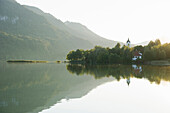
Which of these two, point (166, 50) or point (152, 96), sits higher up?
point (166, 50)

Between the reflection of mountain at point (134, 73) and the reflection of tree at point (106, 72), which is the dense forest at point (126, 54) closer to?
the reflection of mountain at point (134, 73)

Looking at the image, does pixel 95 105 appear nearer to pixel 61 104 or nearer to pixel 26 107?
pixel 61 104

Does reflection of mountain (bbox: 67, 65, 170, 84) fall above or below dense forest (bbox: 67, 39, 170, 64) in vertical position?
below

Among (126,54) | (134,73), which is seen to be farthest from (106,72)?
(126,54)

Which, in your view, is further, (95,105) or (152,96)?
(152,96)

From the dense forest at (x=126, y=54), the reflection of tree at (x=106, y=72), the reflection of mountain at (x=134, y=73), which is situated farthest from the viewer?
the dense forest at (x=126, y=54)

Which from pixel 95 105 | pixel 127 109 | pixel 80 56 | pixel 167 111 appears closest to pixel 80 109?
pixel 95 105

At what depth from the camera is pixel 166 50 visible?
115 m

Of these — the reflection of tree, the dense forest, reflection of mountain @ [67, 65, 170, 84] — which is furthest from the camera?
the dense forest

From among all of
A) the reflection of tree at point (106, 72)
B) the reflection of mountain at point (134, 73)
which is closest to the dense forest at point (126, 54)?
the reflection of mountain at point (134, 73)

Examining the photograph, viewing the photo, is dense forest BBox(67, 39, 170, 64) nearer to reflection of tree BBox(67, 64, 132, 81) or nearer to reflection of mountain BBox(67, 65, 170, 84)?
reflection of mountain BBox(67, 65, 170, 84)

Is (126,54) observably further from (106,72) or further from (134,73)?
(134,73)

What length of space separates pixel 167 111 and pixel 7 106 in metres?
14.0

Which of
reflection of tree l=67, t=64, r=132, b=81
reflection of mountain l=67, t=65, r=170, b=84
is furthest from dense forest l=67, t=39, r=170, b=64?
reflection of tree l=67, t=64, r=132, b=81
